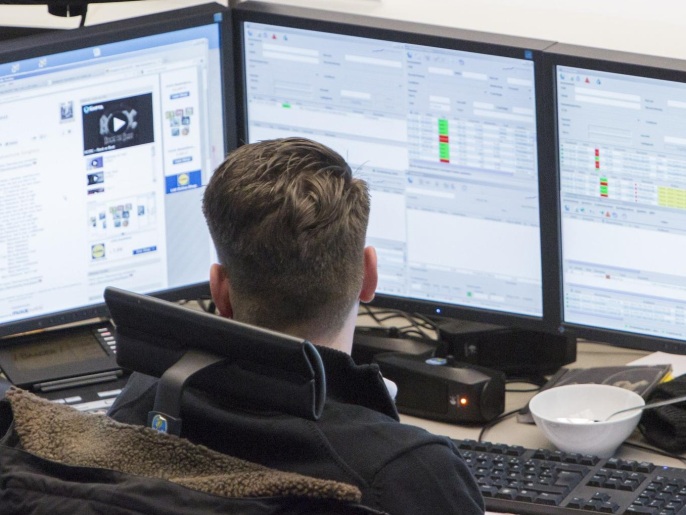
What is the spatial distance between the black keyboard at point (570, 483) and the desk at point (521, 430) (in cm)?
8

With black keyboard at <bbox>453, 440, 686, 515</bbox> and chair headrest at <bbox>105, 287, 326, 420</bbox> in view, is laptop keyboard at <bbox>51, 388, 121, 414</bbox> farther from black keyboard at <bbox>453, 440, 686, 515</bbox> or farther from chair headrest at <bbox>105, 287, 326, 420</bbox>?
chair headrest at <bbox>105, 287, 326, 420</bbox>

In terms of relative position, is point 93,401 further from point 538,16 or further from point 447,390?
point 538,16

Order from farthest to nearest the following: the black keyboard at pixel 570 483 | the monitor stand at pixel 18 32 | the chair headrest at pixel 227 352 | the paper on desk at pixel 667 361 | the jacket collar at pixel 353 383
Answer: the monitor stand at pixel 18 32 < the paper on desk at pixel 667 361 < the black keyboard at pixel 570 483 < the jacket collar at pixel 353 383 < the chair headrest at pixel 227 352

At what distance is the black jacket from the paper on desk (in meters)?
0.81

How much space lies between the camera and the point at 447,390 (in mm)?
1797

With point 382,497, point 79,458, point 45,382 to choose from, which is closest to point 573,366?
point 45,382

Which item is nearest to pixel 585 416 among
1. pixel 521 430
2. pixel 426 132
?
pixel 521 430

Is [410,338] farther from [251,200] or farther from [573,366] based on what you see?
[251,200]

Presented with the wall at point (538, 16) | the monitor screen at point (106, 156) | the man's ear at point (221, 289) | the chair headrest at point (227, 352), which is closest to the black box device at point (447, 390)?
the monitor screen at point (106, 156)

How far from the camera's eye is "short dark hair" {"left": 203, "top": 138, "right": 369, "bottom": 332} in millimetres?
1194

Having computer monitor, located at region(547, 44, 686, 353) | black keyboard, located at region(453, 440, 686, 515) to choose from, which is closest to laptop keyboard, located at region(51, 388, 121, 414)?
black keyboard, located at region(453, 440, 686, 515)

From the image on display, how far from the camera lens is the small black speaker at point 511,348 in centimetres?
193

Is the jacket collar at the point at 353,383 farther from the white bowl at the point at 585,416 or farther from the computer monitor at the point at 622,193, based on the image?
the computer monitor at the point at 622,193

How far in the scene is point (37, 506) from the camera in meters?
1.04
